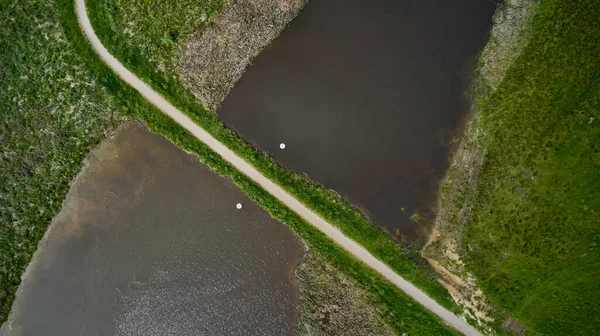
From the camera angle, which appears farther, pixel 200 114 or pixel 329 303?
pixel 200 114

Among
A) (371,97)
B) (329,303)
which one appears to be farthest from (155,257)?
(371,97)

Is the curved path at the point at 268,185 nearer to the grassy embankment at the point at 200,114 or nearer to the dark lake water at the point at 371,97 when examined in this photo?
the grassy embankment at the point at 200,114

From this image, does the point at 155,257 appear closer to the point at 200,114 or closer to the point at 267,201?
the point at 267,201

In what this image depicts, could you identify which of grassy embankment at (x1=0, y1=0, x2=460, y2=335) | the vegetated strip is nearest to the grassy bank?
grassy embankment at (x1=0, y1=0, x2=460, y2=335)

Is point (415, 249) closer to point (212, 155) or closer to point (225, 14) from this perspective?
point (212, 155)

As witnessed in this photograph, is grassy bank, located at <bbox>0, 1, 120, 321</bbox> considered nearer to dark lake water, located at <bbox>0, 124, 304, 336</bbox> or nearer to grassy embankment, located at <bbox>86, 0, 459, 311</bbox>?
dark lake water, located at <bbox>0, 124, 304, 336</bbox>

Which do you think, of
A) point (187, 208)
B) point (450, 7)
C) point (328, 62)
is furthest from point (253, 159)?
point (450, 7)
